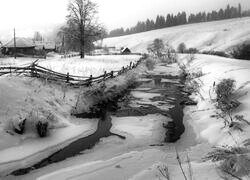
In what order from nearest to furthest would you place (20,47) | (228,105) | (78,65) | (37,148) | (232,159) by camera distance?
(232,159) → (37,148) → (228,105) → (78,65) → (20,47)

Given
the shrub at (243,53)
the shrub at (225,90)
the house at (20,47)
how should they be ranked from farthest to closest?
the house at (20,47) → the shrub at (243,53) → the shrub at (225,90)

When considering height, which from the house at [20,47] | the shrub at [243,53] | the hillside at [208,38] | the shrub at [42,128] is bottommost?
the shrub at [42,128]

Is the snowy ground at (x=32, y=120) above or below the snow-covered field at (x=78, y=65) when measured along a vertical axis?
below

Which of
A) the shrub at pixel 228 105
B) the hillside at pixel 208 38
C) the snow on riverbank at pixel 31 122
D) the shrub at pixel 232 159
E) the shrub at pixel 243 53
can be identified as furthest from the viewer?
the hillside at pixel 208 38

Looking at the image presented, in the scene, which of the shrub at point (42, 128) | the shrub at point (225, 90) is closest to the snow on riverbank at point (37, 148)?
the shrub at point (42, 128)

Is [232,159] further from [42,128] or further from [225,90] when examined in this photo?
[225,90]

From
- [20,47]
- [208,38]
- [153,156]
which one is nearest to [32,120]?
[153,156]

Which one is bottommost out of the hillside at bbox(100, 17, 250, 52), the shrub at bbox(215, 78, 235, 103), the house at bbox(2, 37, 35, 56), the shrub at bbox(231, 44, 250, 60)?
the shrub at bbox(215, 78, 235, 103)

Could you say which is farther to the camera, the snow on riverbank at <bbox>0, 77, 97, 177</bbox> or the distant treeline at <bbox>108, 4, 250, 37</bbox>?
the distant treeline at <bbox>108, 4, 250, 37</bbox>

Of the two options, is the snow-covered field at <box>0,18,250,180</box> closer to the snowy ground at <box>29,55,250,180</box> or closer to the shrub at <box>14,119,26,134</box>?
the snowy ground at <box>29,55,250,180</box>

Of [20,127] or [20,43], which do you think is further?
[20,43]

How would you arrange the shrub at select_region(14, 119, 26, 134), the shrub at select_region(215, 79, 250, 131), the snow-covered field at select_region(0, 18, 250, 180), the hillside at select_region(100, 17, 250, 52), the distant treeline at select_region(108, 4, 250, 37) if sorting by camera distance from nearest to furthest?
1. the snow-covered field at select_region(0, 18, 250, 180)
2. the shrub at select_region(14, 119, 26, 134)
3. the shrub at select_region(215, 79, 250, 131)
4. the hillside at select_region(100, 17, 250, 52)
5. the distant treeline at select_region(108, 4, 250, 37)

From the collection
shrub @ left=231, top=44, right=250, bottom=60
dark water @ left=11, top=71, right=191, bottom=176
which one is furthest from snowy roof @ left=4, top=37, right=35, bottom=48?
dark water @ left=11, top=71, right=191, bottom=176

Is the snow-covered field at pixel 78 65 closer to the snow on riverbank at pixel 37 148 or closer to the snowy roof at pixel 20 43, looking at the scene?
the snow on riverbank at pixel 37 148
